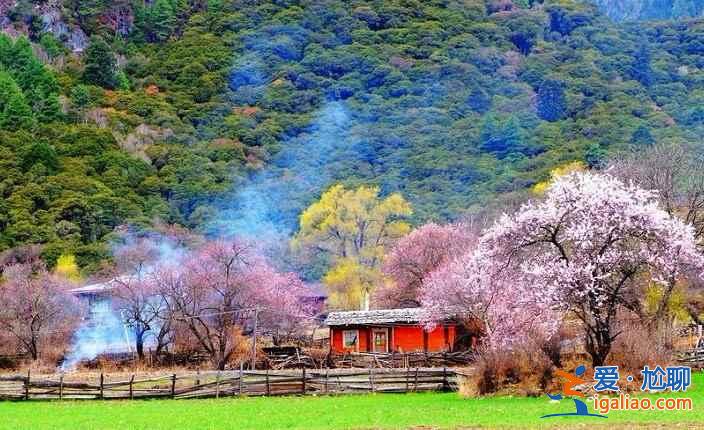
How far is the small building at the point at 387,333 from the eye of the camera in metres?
54.5

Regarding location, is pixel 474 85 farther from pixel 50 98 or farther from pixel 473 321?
pixel 473 321

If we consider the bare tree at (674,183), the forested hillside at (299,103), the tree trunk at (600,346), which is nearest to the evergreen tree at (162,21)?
the forested hillside at (299,103)

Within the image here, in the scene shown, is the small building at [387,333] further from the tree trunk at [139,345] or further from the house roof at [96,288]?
the house roof at [96,288]

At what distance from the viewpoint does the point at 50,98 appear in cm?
12731

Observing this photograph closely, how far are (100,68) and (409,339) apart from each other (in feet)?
339

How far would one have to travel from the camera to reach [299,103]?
142m

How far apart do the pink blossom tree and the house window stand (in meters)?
22.5

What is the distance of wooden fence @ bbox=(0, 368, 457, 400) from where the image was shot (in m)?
40.0

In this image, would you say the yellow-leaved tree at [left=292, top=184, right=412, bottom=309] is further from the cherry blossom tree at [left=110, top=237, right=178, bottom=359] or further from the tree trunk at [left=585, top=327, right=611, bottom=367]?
the tree trunk at [left=585, top=327, right=611, bottom=367]

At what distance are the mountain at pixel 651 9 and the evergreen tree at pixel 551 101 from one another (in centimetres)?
3918

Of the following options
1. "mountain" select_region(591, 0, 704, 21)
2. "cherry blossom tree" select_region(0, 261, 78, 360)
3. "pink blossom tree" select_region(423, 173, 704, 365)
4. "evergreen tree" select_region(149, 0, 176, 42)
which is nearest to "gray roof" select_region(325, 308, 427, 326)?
"cherry blossom tree" select_region(0, 261, 78, 360)

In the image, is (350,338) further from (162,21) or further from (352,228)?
(162,21)

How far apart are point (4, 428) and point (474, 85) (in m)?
118

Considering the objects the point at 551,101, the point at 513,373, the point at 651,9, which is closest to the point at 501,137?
the point at 551,101
